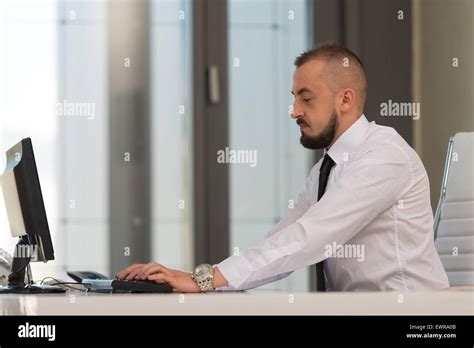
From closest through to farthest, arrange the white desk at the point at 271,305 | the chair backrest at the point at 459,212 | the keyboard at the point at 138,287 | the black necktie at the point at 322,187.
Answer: the white desk at the point at 271,305
the keyboard at the point at 138,287
the black necktie at the point at 322,187
the chair backrest at the point at 459,212

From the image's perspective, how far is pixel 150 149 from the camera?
16.3 feet

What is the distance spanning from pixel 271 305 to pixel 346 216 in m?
0.61

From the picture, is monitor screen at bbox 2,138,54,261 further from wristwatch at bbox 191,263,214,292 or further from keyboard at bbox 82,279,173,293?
wristwatch at bbox 191,263,214,292

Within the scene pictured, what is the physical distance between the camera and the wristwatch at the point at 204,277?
215 centimetres

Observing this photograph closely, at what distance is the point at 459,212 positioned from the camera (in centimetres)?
288

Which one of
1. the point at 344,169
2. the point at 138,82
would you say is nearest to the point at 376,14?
the point at 138,82

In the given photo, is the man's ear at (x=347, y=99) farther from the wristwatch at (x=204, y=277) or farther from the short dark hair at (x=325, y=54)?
the wristwatch at (x=204, y=277)

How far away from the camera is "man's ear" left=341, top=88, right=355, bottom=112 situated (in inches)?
106

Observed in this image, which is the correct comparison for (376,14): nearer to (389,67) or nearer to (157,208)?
(389,67)

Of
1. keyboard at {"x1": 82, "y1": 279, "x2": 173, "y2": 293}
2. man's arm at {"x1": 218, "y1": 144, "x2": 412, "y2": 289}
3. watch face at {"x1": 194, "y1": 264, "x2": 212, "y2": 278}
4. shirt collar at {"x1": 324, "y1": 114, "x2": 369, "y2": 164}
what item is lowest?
keyboard at {"x1": 82, "y1": 279, "x2": 173, "y2": 293}

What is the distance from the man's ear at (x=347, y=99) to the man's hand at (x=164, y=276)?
0.83 metres

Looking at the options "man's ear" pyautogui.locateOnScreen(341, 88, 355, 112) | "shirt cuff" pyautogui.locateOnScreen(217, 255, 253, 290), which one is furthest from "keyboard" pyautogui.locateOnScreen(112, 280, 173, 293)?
"man's ear" pyautogui.locateOnScreen(341, 88, 355, 112)

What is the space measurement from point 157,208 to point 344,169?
2.65 metres

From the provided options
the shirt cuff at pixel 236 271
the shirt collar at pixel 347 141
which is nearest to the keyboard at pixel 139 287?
the shirt cuff at pixel 236 271
